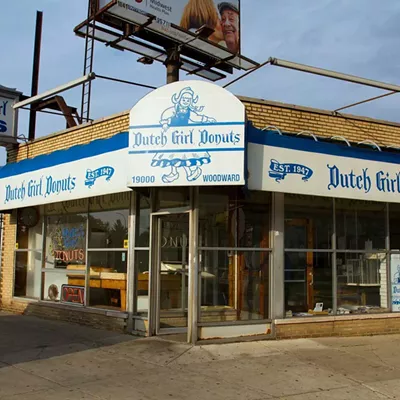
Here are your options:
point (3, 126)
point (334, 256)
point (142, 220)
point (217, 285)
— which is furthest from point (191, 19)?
point (217, 285)

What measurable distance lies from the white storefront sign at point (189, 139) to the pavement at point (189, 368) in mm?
2797

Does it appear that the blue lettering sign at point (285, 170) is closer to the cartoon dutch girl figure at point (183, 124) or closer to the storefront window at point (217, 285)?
the cartoon dutch girl figure at point (183, 124)

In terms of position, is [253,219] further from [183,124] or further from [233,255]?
[183,124]

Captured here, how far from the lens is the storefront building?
913 cm

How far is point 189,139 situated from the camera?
902cm

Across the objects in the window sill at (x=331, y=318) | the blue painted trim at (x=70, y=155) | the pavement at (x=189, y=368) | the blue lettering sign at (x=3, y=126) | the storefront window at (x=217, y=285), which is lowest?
the pavement at (x=189, y=368)

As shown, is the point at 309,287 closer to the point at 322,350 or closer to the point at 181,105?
the point at 322,350

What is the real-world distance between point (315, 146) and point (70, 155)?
4.95 m

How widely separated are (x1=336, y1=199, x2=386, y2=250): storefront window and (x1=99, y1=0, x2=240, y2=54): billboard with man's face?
835 cm

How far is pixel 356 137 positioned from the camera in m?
11.4

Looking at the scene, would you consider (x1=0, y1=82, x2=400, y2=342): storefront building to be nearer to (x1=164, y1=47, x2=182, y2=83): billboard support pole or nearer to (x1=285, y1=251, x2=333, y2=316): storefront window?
(x1=285, y1=251, x2=333, y2=316): storefront window

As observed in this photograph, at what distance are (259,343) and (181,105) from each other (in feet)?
14.4

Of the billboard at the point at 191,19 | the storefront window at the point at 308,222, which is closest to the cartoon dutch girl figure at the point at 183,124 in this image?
the storefront window at the point at 308,222

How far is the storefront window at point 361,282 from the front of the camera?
36.3 ft
